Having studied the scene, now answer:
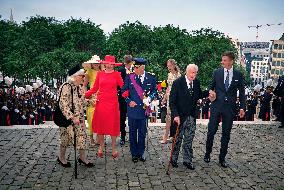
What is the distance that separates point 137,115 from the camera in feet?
22.1

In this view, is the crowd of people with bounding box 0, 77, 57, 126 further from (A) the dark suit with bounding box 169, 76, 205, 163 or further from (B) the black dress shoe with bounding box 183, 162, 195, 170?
(B) the black dress shoe with bounding box 183, 162, 195, 170

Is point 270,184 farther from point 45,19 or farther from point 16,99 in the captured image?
point 45,19

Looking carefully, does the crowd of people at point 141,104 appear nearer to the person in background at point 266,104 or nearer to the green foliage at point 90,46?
the person in background at point 266,104

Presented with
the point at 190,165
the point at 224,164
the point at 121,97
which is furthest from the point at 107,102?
the point at 224,164

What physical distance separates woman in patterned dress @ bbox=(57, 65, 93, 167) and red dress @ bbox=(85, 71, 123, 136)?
59 centimetres

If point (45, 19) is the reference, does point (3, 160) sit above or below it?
below

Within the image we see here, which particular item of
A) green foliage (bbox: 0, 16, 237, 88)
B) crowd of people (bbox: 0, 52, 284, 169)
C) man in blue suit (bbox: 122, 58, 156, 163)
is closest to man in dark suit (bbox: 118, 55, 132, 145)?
crowd of people (bbox: 0, 52, 284, 169)

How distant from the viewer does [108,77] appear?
686 cm

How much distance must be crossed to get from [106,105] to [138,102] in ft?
2.35

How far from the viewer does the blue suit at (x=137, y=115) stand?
6758mm

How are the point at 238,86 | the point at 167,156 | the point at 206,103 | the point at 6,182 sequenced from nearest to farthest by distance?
the point at 6,182, the point at 238,86, the point at 167,156, the point at 206,103

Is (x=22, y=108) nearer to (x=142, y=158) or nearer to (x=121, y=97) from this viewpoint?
(x=121, y=97)

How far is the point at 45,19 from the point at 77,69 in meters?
44.8

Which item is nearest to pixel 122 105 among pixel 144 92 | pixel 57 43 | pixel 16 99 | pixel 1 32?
pixel 144 92
